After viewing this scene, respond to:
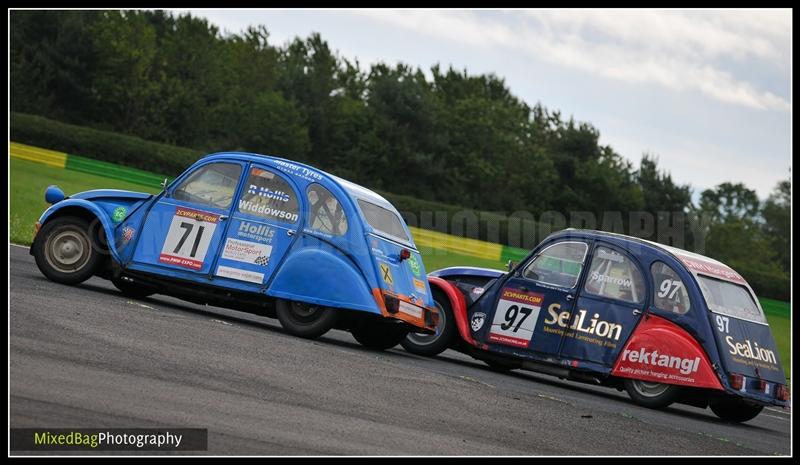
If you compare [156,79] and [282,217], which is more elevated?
[156,79]

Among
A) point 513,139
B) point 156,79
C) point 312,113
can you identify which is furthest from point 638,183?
point 156,79

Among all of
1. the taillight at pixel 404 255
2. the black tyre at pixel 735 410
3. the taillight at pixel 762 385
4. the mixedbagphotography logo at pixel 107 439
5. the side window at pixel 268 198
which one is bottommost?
the black tyre at pixel 735 410

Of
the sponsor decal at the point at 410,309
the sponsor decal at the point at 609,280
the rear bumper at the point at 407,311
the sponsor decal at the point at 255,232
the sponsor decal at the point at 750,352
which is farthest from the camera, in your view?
the sponsor decal at the point at 609,280

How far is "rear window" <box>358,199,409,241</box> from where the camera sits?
1300cm

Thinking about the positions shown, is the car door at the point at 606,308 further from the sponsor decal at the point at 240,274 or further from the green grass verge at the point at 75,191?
the green grass verge at the point at 75,191

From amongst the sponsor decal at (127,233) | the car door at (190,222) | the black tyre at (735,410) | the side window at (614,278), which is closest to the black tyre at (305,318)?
the car door at (190,222)

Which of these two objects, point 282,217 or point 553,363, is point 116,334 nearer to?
point 282,217

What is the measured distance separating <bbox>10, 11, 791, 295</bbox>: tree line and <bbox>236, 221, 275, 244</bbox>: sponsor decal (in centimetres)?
5423

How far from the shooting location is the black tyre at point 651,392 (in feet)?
42.5

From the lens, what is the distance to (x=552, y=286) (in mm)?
13812

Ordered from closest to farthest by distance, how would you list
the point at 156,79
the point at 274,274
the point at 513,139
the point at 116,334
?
the point at 116,334, the point at 274,274, the point at 156,79, the point at 513,139

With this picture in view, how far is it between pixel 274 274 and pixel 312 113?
6088 cm

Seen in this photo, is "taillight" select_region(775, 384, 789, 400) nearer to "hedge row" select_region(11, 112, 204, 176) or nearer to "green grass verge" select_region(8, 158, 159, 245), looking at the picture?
"green grass verge" select_region(8, 158, 159, 245)

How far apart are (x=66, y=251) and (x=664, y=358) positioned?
7.05m
